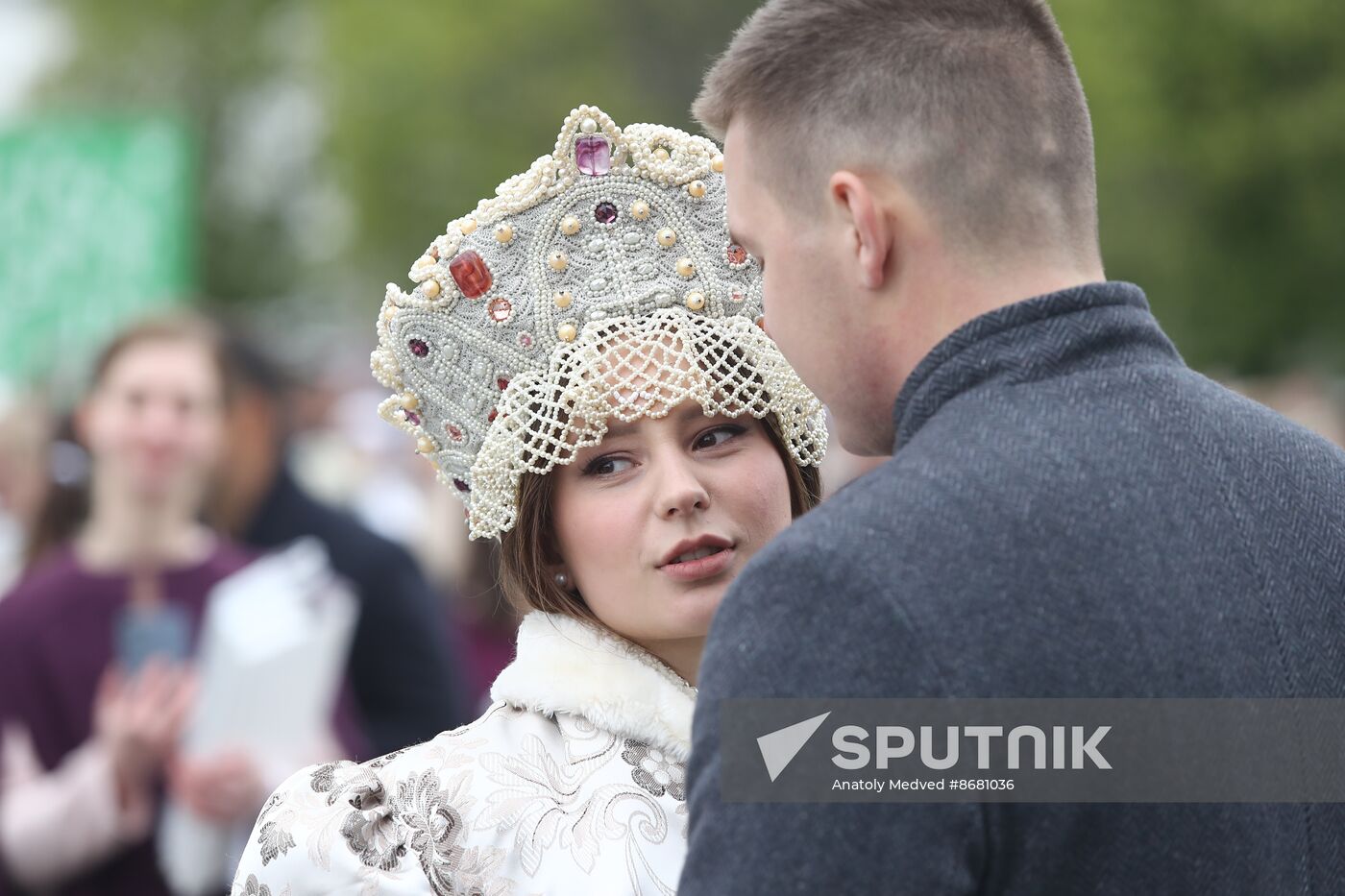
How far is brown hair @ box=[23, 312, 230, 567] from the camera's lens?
534 cm

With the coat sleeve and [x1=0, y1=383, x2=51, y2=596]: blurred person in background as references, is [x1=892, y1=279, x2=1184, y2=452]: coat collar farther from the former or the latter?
[x1=0, y1=383, x2=51, y2=596]: blurred person in background

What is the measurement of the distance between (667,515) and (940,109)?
0.83 metres

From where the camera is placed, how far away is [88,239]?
8.18 m

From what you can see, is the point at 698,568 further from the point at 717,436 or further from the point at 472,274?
the point at 472,274

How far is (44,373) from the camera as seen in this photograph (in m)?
8.16

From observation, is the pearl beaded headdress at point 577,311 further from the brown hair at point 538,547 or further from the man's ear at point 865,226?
the man's ear at point 865,226

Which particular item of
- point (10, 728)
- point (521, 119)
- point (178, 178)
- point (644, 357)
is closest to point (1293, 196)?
point (178, 178)

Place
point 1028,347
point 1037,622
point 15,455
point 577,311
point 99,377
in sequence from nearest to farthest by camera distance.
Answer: point 1037,622 → point 1028,347 → point 577,311 → point 99,377 → point 15,455

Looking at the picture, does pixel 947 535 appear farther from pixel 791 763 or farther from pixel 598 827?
pixel 598 827

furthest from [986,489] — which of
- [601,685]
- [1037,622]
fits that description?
[601,685]

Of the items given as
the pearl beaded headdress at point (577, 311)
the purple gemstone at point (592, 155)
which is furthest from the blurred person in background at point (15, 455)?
the purple gemstone at point (592, 155)

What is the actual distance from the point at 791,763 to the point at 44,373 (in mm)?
7117
